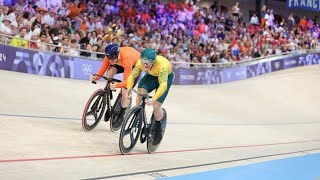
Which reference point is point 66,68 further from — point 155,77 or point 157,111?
point 157,111

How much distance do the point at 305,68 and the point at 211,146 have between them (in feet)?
51.4

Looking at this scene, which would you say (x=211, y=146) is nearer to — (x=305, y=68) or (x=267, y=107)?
(x=267, y=107)

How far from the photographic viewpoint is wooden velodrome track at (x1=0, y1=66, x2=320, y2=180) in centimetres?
431

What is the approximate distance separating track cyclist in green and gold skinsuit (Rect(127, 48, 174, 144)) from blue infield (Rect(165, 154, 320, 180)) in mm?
932

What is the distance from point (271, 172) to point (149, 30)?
36.3ft

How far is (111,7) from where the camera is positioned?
50.2 ft

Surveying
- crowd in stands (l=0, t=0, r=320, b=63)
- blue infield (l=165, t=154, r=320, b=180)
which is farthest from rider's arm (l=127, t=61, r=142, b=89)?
crowd in stands (l=0, t=0, r=320, b=63)

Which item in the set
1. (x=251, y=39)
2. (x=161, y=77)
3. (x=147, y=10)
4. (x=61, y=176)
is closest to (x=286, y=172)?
(x=161, y=77)

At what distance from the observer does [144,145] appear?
5.86 m

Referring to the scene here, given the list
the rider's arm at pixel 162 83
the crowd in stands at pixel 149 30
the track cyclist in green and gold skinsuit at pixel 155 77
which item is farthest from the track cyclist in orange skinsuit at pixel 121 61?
the crowd in stands at pixel 149 30

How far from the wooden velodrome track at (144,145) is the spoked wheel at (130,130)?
13 cm

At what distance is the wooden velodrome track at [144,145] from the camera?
→ 14.1 feet

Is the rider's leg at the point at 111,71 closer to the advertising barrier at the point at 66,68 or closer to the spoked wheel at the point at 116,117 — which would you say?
the spoked wheel at the point at 116,117

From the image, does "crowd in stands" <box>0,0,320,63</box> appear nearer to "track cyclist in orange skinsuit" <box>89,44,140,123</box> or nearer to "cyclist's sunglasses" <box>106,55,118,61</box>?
"track cyclist in orange skinsuit" <box>89,44,140,123</box>
